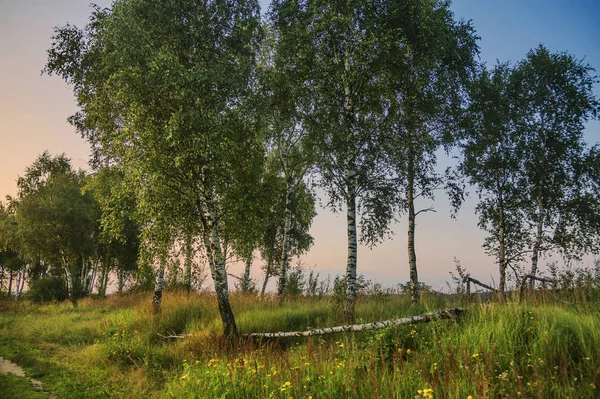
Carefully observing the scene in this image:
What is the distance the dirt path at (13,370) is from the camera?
10.6 m

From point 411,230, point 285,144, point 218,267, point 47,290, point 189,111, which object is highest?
point 285,144

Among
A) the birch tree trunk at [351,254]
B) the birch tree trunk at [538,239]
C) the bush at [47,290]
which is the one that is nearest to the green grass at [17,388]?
the birch tree trunk at [351,254]

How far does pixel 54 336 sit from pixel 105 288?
90.2 ft

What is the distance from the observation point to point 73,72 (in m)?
20.0

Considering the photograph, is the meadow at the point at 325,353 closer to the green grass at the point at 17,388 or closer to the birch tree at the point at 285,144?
the green grass at the point at 17,388

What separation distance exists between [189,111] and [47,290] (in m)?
32.9

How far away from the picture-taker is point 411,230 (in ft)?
64.7

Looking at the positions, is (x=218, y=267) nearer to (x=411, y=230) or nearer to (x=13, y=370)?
(x=13, y=370)

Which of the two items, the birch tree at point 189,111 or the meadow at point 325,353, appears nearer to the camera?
the meadow at point 325,353

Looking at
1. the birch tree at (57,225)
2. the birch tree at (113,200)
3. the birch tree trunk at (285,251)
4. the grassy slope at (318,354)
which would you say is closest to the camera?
the grassy slope at (318,354)

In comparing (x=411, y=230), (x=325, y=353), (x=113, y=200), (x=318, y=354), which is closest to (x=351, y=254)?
(x=411, y=230)

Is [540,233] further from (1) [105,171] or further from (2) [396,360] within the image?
(1) [105,171]

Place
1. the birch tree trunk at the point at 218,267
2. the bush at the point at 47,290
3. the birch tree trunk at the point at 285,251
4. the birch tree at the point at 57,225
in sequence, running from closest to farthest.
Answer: the birch tree trunk at the point at 218,267 → the birch tree trunk at the point at 285,251 → the birch tree at the point at 57,225 → the bush at the point at 47,290

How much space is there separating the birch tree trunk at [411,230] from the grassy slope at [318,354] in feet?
3.15
